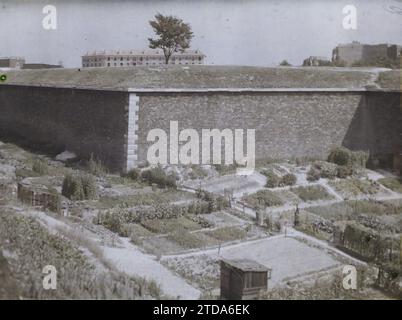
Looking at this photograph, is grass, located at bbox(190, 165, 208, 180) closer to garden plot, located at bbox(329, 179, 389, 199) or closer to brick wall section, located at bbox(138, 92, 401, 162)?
brick wall section, located at bbox(138, 92, 401, 162)

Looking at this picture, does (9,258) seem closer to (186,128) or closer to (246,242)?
(246,242)

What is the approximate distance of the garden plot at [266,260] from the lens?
980 cm

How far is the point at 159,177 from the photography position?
16.3 m

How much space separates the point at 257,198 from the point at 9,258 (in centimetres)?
846

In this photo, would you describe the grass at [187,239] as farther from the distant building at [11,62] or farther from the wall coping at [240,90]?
the distant building at [11,62]

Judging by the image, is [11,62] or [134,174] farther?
[11,62]

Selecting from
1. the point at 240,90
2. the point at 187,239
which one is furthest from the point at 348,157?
the point at 187,239

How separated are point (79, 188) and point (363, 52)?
27787 mm

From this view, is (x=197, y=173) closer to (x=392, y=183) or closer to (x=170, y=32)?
(x=392, y=183)

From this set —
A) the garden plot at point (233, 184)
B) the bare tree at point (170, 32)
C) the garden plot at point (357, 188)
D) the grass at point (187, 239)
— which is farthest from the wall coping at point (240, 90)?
the bare tree at point (170, 32)

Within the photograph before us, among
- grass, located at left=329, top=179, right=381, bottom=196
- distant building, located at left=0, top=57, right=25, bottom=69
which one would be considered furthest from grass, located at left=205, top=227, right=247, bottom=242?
distant building, located at left=0, top=57, right=25, bottom=69

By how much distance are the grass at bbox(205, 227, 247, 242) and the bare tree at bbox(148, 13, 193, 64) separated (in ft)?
59.3

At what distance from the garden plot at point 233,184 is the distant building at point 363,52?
19.1m

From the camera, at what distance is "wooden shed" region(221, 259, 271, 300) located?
28.0ft
